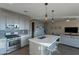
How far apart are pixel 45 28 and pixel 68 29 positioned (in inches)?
161

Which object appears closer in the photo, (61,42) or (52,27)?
(61,42)

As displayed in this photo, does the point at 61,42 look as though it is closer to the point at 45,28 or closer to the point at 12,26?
the point at 12,26

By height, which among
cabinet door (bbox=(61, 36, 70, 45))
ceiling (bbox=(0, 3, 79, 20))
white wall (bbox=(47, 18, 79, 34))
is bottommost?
cabinet door (bbox=(61, 36, 70, 45))

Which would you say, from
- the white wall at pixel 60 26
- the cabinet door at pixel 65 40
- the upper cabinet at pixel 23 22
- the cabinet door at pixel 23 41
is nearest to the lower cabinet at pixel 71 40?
the cabinet door at pixel 65 40

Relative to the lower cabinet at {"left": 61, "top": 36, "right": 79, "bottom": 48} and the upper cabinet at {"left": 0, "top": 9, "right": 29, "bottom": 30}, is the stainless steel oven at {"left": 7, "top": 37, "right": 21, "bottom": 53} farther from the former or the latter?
the lower cabinet at {"left": 61, "top": 36, "right": 79, "bottom": 48}

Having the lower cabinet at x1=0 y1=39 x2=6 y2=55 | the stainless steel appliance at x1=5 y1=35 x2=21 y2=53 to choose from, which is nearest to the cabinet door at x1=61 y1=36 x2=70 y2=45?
the stainless steel appliance at x1=5 y1=35 x2=21 y2=53

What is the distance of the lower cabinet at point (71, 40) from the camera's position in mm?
6872

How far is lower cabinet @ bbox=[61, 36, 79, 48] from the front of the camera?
687 centimetres

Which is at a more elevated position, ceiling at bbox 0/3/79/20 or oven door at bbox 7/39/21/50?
ceiling at bbox 0/3/79/20

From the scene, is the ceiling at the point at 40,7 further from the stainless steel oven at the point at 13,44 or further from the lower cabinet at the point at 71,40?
the lower cabinet at the point at 71,40

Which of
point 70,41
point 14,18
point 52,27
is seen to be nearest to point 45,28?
point 52,27

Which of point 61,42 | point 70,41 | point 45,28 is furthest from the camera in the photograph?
point 45,28

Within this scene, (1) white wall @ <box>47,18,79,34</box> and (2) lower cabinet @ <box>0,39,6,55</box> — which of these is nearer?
(2) lower cabinet @ <box>0,39,6,55</box>
